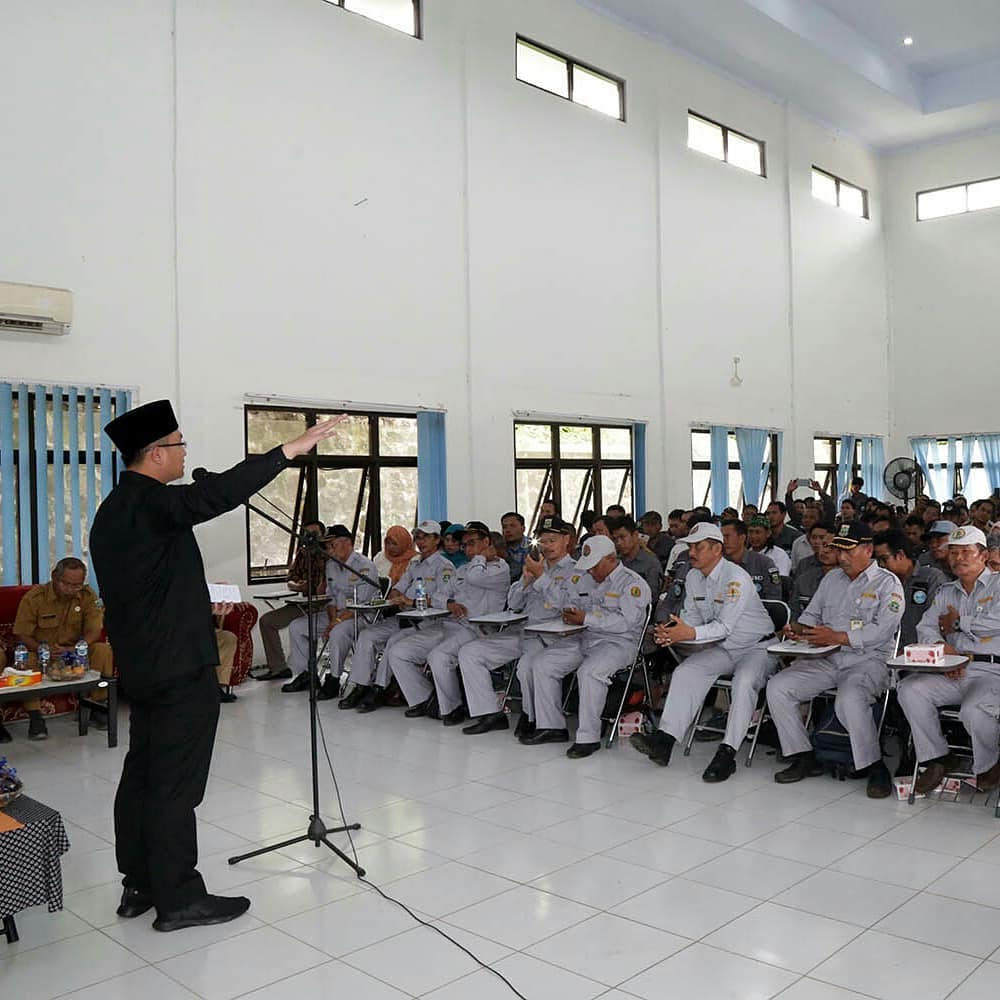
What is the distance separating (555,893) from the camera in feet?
11.5

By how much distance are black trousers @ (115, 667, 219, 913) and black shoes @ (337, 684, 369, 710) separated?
345 centimetres

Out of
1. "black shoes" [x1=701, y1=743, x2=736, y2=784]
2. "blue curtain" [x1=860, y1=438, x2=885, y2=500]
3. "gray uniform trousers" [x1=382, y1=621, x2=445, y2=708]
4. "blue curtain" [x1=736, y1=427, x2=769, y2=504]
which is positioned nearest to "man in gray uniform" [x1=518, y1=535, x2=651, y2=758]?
"black shoes" [x1=701, y1=743, x2=736, y2=784]

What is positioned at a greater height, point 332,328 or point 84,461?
point 332,328

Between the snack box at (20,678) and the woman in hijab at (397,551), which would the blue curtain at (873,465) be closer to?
the woman in hijab at (397,551)

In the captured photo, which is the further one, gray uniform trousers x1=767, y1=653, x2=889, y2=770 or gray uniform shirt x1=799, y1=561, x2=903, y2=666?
gray uniform shirt x1=799, y1=561, x2=903, y2=666

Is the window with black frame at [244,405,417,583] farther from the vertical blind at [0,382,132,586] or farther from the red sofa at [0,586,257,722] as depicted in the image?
the vertical blind at [0,382,132,586]

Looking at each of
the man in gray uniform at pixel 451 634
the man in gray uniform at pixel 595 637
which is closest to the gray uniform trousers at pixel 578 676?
the man in gray uniform at pixel 595 637

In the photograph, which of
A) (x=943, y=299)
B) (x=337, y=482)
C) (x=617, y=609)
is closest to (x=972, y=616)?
(x=617, y=609)

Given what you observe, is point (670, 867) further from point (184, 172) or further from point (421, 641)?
point (184, 172)

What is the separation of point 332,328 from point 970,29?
9.14m

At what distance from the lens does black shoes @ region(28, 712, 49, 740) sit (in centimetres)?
602

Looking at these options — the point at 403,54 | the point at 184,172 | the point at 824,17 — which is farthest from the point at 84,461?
the point at 824,17

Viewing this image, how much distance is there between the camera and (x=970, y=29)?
12.3 meters

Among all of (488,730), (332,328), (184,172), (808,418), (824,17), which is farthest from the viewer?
(808,418)
